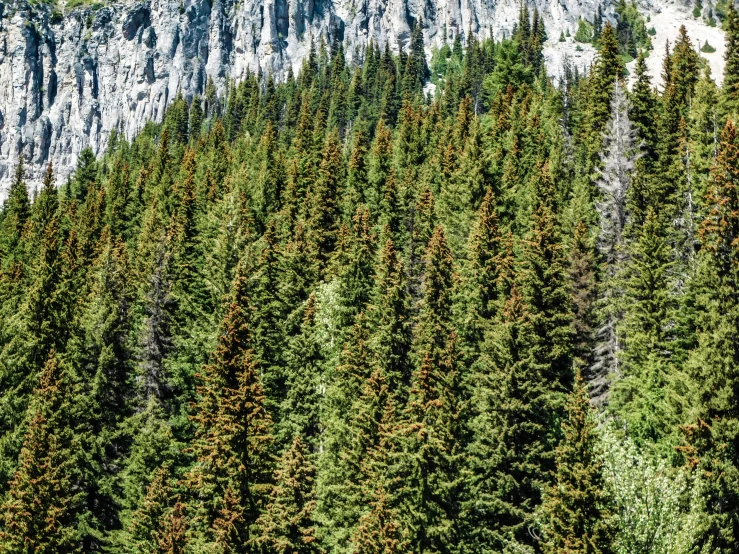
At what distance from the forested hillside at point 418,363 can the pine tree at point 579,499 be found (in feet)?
0.27

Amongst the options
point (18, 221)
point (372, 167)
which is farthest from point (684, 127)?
point (18, 221)

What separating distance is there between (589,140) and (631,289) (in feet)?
69.6

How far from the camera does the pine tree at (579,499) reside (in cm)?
2223

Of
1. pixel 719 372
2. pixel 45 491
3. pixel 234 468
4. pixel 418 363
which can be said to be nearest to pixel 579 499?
pixel 719 372

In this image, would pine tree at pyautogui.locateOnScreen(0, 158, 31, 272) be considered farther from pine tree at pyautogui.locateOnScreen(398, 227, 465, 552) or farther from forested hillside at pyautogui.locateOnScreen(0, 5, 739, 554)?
pine tree at pyautogui.locateOnScreen(398, 227, 465, 552)

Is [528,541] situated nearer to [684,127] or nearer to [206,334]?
[206,334]

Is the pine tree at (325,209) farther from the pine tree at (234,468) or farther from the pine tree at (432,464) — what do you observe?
the pine tree at (432,464)

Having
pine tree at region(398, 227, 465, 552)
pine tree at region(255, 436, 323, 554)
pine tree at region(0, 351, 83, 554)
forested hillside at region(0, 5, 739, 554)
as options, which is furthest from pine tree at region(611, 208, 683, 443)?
pine tree at region(0, 351, 83, 554)

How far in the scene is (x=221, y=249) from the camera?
1842 inches

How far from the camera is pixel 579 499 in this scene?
22.6 meters

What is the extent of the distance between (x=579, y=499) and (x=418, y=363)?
13727mm

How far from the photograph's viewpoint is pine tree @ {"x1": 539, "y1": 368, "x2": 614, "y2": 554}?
2223 cm

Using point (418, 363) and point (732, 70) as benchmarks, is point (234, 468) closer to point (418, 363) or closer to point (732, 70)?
point (418, 363)

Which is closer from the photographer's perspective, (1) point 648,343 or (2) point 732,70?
(1) point 648,343
